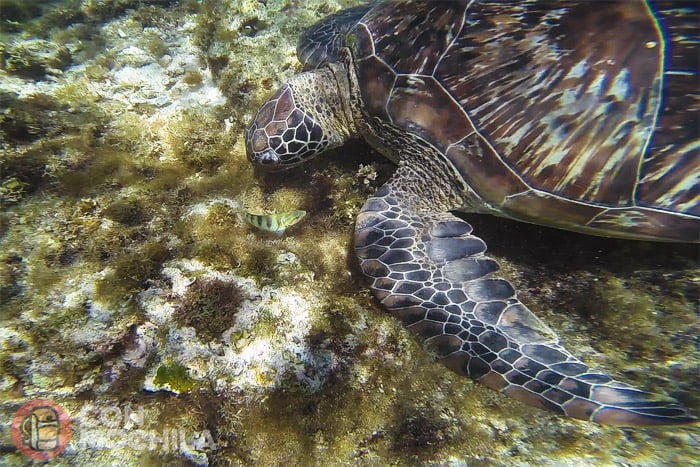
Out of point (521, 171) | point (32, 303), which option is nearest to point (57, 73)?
point (32, 303)

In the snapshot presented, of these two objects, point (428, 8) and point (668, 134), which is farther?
point (428, 8)

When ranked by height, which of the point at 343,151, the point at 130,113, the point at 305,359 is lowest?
the point at 305,359

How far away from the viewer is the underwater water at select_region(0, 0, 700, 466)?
119 cm

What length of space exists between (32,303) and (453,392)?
6.12ft

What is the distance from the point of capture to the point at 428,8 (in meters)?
1.83

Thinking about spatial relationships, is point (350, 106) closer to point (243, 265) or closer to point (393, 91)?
point (393, 91)

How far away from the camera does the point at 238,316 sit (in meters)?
1.47

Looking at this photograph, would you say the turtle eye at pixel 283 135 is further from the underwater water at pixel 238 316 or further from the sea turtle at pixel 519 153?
the sea turtle at pixel 519 153

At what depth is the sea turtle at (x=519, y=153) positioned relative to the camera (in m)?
1.32

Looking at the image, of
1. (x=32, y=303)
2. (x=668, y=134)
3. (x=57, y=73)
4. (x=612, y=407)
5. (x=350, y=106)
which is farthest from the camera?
(x=57, y=73)

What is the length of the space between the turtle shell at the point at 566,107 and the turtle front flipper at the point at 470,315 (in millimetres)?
317

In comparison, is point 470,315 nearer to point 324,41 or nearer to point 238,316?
point 238,316

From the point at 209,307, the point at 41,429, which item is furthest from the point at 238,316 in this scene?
the point at 41,429

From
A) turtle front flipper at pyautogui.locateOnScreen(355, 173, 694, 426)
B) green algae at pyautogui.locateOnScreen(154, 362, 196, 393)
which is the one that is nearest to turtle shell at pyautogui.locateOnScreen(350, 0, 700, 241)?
turtle front flipper at pyautogui.locateOnScreen(355, 173, 694, 426)
